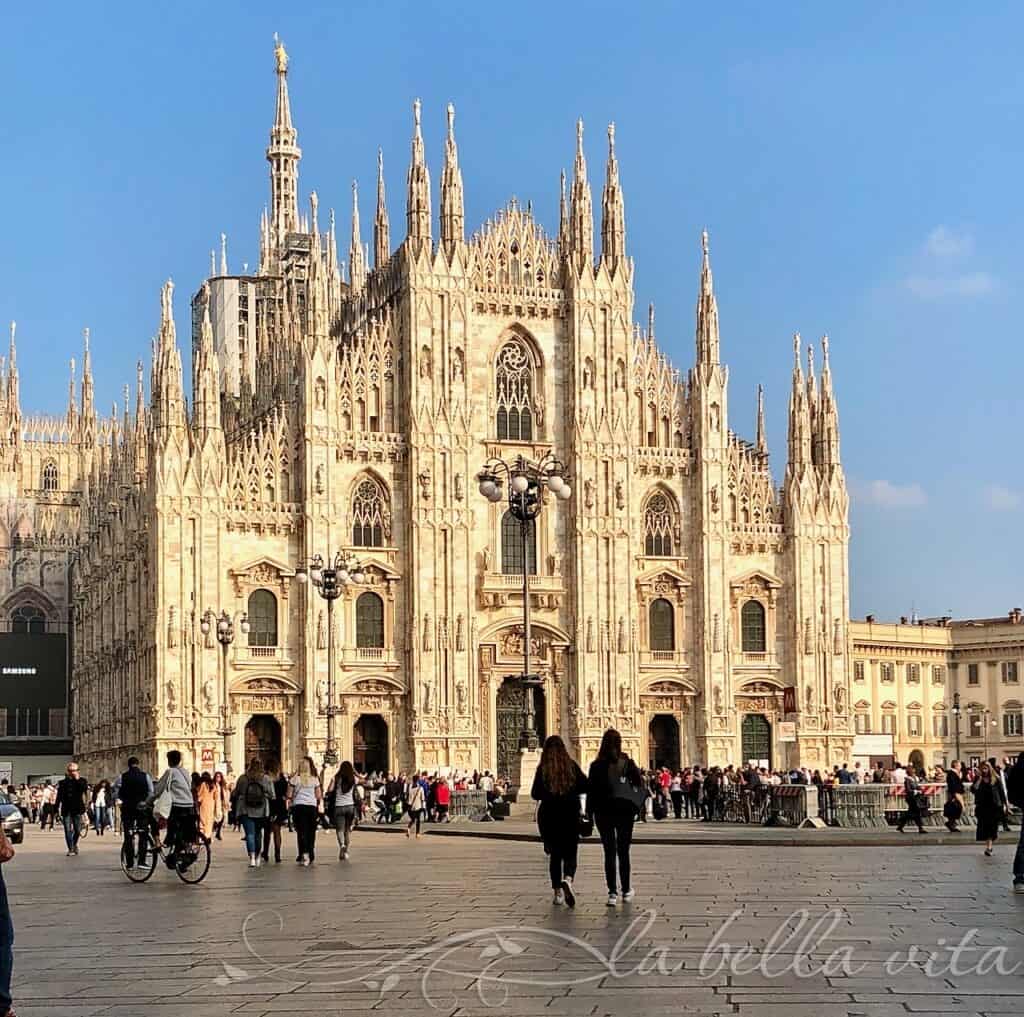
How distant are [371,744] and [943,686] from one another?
39157mm

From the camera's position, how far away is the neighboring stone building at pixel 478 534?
6231cm

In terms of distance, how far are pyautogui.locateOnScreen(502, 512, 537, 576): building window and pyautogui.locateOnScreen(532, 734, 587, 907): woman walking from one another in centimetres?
4696

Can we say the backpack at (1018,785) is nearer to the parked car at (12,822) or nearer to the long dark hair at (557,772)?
the long dark hair at (557,772)

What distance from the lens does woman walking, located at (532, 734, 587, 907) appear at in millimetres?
18547

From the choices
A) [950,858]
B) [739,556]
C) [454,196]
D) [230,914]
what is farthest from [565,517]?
[230,914]

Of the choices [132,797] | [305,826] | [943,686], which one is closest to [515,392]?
[943,686]

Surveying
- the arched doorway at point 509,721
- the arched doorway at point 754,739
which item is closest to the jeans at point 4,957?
the arched doorway at point 509,721

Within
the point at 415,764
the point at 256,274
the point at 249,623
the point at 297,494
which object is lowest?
the point at 415,764

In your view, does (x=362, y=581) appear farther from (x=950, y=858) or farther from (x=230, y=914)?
(x=230, y=914)

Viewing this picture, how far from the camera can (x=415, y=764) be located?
63.2 m

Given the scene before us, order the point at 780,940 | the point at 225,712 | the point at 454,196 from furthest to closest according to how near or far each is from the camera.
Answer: the point at 454,196, the point at 225,712, the point at 780,940

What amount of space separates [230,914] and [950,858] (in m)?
12.2

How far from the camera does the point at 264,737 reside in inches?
2467

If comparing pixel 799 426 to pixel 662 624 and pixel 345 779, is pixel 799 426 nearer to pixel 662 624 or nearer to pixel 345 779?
pixel 662 624
